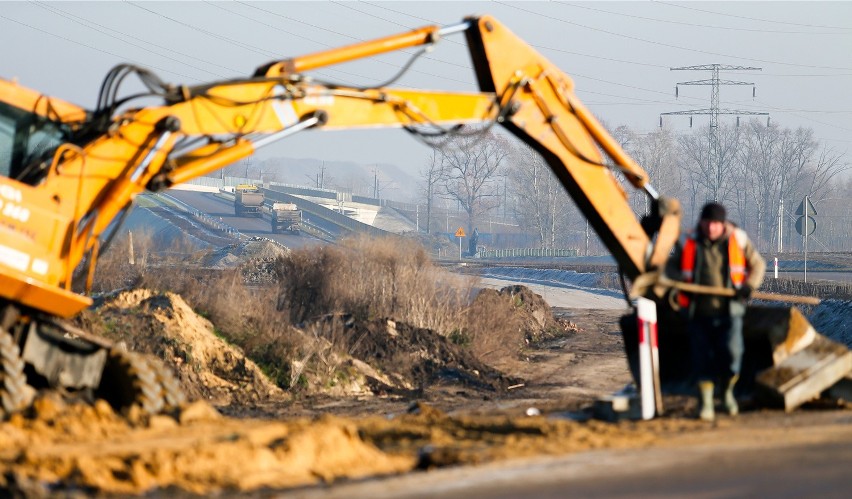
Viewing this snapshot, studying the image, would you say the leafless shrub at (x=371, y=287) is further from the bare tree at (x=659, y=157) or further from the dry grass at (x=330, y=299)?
the bare tree at (x=659, y=157)

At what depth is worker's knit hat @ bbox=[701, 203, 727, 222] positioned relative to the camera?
1079cm

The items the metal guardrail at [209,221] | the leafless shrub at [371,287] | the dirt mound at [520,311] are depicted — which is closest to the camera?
the leafless shrub at [371,287]

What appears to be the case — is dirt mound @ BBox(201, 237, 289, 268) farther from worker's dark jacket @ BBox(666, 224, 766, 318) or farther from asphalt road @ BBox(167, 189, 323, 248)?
worker's dark jacket @ BBox(666, 224, 766, 318)

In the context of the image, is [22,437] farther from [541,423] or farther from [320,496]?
[541,423]

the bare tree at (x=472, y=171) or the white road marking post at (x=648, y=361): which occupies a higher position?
the bare tree at (x=472, y=171)

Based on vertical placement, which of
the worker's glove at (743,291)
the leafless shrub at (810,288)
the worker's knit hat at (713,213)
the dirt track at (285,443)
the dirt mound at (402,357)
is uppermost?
the worker's knit hat at (713,213)

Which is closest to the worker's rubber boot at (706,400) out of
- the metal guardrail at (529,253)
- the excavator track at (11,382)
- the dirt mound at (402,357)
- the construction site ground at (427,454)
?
the construction site ground at (427,454)

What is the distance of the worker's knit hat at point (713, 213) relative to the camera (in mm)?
10789

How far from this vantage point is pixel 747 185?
99.7 meters

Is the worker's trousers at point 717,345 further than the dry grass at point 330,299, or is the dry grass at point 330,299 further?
the dry grass at point 330,299

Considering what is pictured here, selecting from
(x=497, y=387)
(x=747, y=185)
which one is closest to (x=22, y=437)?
(x=497, y=387)

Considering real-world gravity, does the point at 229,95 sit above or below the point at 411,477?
above

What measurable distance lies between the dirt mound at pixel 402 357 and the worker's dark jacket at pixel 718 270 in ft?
29.1

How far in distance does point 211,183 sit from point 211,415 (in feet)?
360
